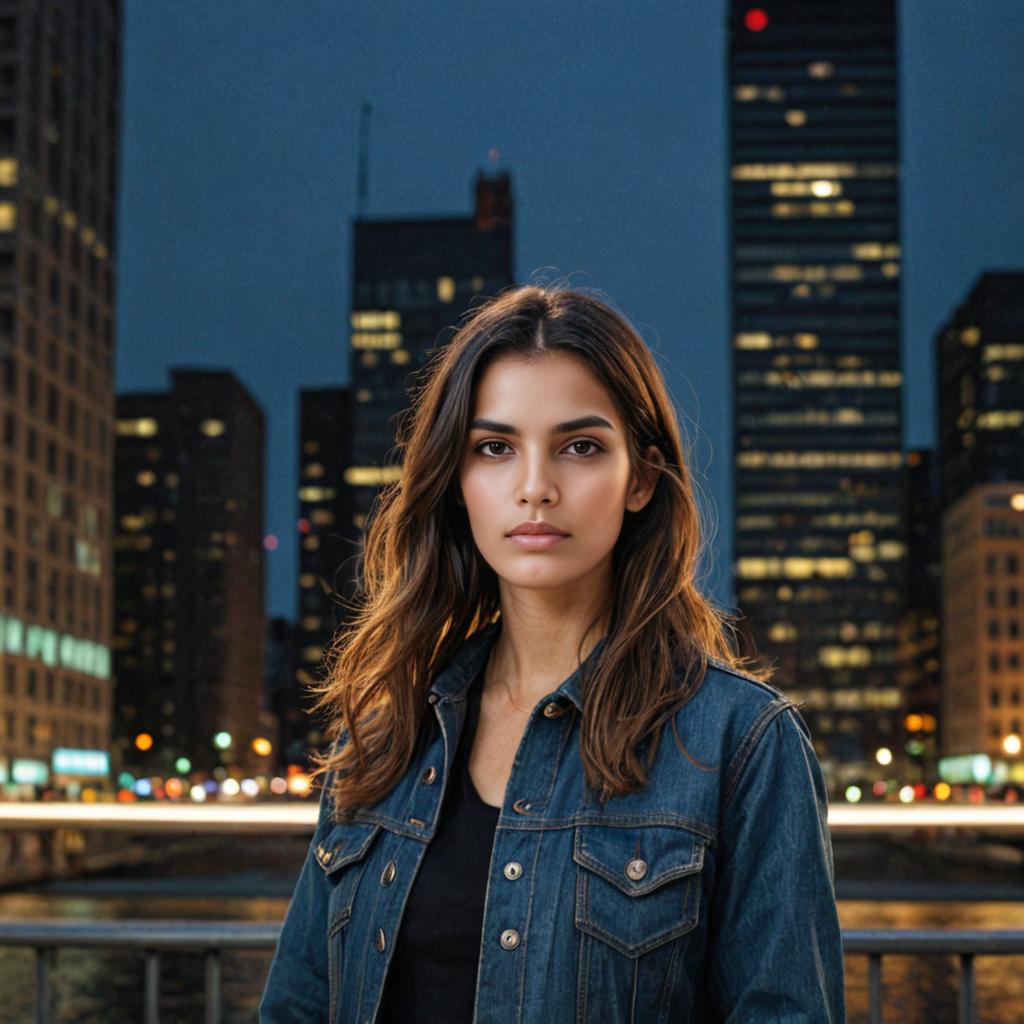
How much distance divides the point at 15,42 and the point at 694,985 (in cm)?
5496

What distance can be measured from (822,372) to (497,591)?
12833cm

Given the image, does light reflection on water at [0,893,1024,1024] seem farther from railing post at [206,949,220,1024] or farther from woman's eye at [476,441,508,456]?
woman's eye at [476,441,508,456]

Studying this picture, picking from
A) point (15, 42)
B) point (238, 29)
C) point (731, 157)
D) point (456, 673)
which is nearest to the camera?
point (456, 673)

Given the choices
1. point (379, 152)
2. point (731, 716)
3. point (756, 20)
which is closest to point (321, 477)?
point (731, 716)

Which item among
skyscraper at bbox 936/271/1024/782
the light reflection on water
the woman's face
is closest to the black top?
the woman's face

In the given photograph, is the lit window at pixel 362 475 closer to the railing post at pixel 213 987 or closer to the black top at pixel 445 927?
the railing post at pixel 213 987

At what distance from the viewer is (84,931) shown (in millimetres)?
3791

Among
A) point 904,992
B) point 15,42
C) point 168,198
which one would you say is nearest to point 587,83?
point 168,198

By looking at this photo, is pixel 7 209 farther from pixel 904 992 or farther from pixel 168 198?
pixel 168 198

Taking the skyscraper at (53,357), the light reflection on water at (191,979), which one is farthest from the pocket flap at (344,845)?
the skyscraper at (53,357)

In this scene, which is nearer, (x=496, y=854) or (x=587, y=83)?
(x=496, y=854)

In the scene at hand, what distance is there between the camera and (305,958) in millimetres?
2080

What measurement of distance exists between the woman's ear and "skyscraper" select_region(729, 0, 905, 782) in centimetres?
12311

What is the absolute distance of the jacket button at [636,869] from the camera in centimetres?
171
